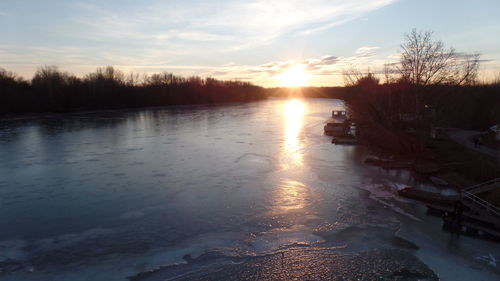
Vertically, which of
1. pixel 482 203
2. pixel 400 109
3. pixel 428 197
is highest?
pixel 400 109

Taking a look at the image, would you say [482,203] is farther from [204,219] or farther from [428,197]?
[204,219]

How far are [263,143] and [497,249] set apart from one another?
16883mm

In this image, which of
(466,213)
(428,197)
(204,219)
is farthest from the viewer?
(428,197)

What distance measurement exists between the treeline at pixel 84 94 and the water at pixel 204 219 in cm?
3835

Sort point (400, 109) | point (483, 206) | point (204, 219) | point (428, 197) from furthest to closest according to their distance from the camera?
point (400, 109) → point (428, 197) → point (483, 206) → point (204, 219)

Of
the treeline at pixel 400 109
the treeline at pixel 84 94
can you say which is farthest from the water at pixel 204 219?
the treeline at pixel 84 94

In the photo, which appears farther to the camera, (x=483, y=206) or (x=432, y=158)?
(x=432, y=158)

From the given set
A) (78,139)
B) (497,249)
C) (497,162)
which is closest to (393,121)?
(497,162)

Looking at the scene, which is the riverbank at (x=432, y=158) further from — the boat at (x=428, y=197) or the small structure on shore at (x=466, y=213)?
the boat at (x=428, y=197)

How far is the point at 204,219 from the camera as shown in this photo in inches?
402

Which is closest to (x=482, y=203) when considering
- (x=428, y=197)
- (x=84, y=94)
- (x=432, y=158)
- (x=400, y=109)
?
(x=428, y=197)

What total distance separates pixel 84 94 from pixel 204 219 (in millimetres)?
58193

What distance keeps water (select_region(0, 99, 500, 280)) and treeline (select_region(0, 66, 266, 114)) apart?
3835 centimetres

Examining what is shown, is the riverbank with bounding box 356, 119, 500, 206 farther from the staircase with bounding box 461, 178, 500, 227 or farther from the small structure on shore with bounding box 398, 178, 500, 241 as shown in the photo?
the small structure on shore with bounding box 398, 178, 500, 241
